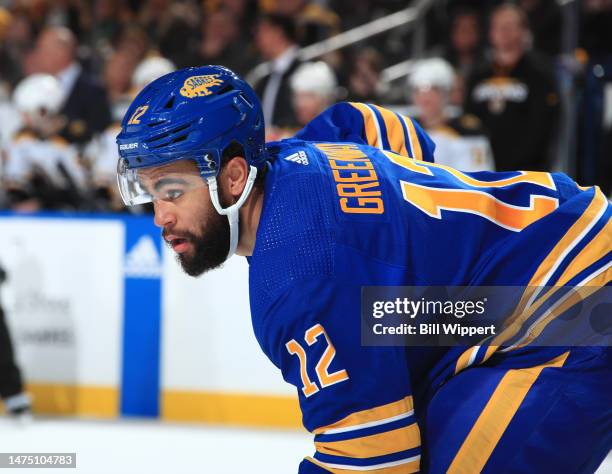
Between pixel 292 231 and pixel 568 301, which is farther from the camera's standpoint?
pixel 568 301

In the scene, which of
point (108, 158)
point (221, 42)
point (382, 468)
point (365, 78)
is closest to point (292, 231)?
point (382, 468)

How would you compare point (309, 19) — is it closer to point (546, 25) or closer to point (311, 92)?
point (311, 92)

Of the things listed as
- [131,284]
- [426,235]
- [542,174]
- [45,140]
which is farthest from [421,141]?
[45,140]

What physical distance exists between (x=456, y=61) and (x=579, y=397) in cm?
514

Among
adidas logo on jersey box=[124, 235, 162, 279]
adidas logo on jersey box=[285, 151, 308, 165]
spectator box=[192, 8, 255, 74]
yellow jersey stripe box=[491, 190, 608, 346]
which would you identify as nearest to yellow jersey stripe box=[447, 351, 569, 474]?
yellow jersey stripe box=[491, 190, 608, 346]

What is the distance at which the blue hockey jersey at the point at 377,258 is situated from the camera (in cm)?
210

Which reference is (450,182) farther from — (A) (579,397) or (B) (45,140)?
(B) (45,140)

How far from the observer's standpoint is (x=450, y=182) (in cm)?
235

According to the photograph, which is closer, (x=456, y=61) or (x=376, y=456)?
(x=376, y=456)

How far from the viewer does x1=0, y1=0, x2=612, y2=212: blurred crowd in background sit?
5.82 meters

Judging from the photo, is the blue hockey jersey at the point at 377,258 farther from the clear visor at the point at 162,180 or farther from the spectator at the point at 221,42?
the spectator at the point at 221,42

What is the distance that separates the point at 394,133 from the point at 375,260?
0.65 meters

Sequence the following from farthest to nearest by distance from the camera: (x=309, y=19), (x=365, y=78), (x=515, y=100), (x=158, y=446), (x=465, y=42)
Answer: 1. (x=309, y=19)
2. (x=465, y=42)
3. (x=365, y=78)
4. (x=515, y=100)
5. (x=158, y=446)

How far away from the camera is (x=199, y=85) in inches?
90.7
